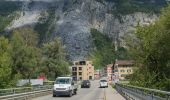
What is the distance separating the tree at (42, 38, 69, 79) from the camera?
113625 millimetres

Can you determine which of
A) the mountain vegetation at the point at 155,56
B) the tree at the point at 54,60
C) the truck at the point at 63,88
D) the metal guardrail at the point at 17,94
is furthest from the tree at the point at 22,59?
the mountain vegetation at the point at 155,56

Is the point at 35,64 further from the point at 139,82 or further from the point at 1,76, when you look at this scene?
the point at 139,82

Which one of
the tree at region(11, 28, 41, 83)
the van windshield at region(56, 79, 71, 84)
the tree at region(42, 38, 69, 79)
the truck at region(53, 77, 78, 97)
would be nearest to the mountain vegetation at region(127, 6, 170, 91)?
the truck at region(53, 77, 78, 97)

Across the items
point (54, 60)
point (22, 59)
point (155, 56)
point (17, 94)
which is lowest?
point (17, 94)

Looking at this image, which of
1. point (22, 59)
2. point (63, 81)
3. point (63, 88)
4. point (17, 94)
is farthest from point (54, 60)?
point (17, 94)

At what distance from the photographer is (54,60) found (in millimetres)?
115562

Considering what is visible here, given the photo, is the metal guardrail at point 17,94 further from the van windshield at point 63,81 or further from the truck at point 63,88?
the van windshield at point 63,81

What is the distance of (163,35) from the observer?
42.6 metres

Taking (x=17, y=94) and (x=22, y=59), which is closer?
(x=17, y=94)

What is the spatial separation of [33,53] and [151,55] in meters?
50.3

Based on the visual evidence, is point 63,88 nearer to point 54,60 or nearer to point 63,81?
point 63,81

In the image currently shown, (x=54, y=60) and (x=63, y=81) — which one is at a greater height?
(x=54, y=60)

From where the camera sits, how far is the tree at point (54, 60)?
113625 mm

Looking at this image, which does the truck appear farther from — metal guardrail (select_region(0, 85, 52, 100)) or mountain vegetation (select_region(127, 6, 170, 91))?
mountain vegetation (select_region(127, 6, 170, 91))
